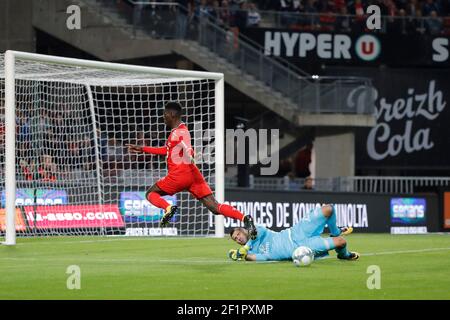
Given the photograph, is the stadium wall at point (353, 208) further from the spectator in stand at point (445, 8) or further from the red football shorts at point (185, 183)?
the spectator in stand at point (445, 8)

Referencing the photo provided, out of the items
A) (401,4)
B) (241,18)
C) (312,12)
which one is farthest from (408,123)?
(241,18)

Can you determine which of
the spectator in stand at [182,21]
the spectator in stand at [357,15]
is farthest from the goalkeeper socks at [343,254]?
the spectator in stand at [357,15]

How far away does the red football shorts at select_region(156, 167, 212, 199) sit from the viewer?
16.4 meters

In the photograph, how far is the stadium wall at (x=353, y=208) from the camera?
82.1ft

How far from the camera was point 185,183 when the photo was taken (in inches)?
645

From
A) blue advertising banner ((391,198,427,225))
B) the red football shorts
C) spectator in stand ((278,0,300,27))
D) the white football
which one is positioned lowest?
blue advertising banner ((391,198,427,225))

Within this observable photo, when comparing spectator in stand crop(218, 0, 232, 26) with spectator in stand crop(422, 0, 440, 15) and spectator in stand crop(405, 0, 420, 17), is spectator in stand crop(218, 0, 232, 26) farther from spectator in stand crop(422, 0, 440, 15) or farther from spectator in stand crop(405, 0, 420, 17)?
spectator in stand crop(422, 0, 440, 15)

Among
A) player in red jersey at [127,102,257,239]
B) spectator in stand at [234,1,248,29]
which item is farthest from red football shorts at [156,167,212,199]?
spectator in stand at [234,1,248,29]

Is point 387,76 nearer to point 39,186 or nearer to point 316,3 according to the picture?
point 316,3

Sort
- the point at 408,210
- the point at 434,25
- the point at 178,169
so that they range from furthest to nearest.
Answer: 1. the point at 434,25
2. the point at 408,210
3. the point at 178,169

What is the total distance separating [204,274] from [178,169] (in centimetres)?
411

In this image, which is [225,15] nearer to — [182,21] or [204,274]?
[182,21]

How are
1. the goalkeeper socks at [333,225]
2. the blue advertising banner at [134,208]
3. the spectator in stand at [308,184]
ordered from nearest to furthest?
the goalkeeper socks at [333,225], the blue advertising banner at [134,208], the spectator in stand at [308,184]

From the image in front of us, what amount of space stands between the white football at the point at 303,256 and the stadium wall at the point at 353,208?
11.5 m
